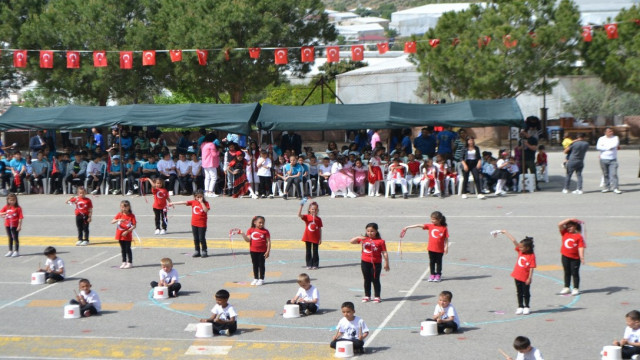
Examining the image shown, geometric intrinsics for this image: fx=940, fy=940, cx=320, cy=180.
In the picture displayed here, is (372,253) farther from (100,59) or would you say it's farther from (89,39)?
(89,39)

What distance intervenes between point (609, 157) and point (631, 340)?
583 inches

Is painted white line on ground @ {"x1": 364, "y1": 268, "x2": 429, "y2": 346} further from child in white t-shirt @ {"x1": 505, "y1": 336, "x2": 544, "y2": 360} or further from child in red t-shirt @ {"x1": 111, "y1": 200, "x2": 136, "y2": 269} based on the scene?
child in red t-shirt @ {"x1": 111, "y1": 200, "x2": 136, "y2": 269}

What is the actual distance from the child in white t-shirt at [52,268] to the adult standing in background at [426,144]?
14335mm

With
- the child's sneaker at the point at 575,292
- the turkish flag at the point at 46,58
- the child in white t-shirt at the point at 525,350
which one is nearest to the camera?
the child in white t-shirt at the point at 525,350

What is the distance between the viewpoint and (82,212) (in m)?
21.8

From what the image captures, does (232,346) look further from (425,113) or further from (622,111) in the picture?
(622,111)

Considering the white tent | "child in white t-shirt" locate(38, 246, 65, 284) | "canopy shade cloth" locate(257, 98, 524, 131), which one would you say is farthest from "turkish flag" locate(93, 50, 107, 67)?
the white tent

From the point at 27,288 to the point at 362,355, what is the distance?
7.95 metres

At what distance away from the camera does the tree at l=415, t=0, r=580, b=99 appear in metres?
40.1

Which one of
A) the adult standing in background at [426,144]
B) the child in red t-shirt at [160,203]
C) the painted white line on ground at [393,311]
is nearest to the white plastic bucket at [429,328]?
the painted white line on ground at [393,311]

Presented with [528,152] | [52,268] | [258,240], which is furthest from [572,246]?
[528,152]

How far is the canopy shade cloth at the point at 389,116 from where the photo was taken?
28578mm

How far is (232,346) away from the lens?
14086 mm

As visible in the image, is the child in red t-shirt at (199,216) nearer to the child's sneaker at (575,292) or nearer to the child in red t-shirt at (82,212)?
the child in red t-shirt at (82,212)
